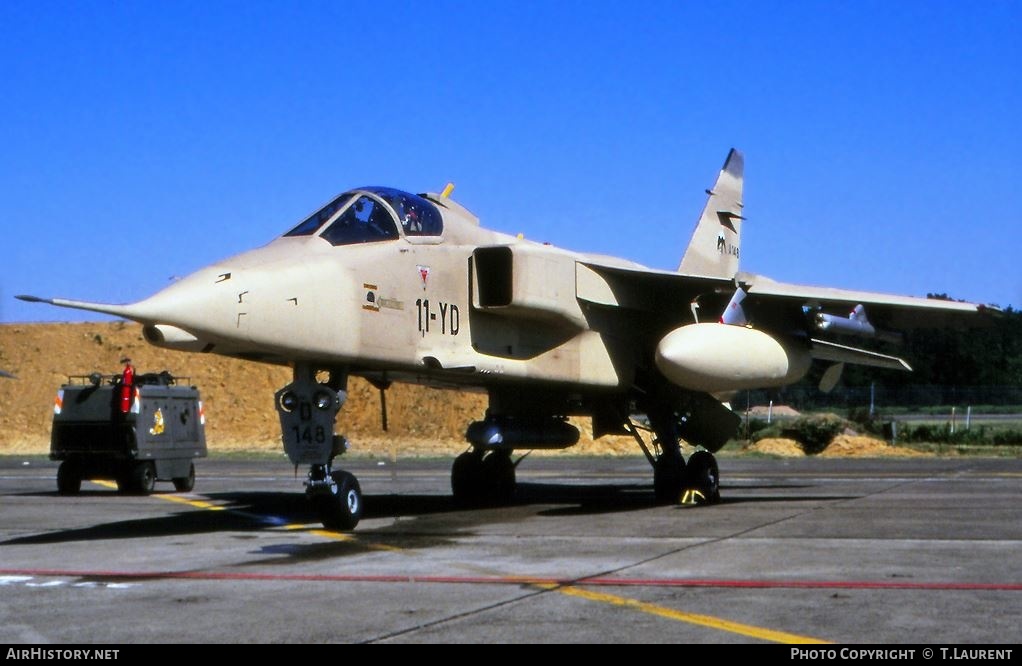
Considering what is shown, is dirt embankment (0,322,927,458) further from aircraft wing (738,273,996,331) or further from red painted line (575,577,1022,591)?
red painted line (575,577,1022,591)

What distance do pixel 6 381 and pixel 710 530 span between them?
2047 inches

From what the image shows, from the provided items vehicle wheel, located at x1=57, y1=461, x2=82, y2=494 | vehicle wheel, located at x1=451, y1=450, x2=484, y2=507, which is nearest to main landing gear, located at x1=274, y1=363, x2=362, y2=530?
vehicle wheel, located at x1=451, y1=450, x2=484, y2=507

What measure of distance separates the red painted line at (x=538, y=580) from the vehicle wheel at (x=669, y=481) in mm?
7586

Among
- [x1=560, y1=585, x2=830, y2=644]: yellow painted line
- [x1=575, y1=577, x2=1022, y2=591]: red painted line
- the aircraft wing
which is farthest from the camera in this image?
A: the aircraft wing

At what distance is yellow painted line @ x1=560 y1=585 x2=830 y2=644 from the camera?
6055 millimetres

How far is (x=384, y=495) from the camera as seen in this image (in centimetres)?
1784

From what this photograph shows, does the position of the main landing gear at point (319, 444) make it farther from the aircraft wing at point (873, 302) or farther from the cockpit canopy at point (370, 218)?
the aircraft wing at point (873, 302)

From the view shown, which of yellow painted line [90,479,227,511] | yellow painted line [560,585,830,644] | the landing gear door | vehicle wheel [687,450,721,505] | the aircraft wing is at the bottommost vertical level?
yellow painted line [560,585,830,644]

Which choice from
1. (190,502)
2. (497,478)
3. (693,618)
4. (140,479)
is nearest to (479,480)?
(497,478)

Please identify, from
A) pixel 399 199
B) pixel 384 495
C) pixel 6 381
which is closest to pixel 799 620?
pixel 399 199

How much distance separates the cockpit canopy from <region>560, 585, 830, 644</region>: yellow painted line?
5614mm

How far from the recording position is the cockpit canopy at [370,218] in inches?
485

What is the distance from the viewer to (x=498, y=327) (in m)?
14.2

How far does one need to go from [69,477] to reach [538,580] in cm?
1338
